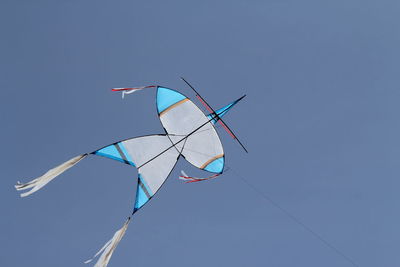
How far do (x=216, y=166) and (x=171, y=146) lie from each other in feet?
4.62

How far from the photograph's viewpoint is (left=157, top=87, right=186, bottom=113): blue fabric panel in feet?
43.0

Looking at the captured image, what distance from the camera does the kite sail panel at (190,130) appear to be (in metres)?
13.2

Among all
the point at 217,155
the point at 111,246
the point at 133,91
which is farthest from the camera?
the point at 217,155

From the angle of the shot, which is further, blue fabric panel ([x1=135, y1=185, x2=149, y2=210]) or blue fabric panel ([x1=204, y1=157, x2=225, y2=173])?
blue fabric panel ([x1=204, y1=157, x2=225, y2=173])

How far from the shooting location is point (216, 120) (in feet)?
43.9

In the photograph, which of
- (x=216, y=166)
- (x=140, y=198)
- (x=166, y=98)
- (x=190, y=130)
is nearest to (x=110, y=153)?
(x=140, y=198)

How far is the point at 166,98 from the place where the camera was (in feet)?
43.7

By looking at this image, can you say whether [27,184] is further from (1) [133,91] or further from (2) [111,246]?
(1) [133,91]

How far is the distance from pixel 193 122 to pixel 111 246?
160 inches

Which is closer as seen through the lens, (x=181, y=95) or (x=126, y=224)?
(x=126, y=224)

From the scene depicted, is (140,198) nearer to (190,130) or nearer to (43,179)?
(190,130)

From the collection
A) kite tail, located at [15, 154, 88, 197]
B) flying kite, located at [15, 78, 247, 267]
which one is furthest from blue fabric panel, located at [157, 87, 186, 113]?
kite tail, located at [15, 154, 88, 197]

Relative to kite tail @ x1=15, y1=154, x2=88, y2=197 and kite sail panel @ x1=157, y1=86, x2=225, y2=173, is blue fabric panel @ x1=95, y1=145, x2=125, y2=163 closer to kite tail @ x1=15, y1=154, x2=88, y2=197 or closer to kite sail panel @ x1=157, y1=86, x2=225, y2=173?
kite tail @ x1=15, y1=154, x2=88, y2=197

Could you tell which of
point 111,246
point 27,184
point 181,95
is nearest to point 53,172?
point 27,184
